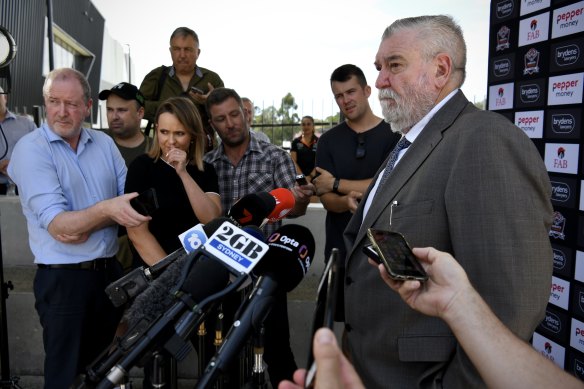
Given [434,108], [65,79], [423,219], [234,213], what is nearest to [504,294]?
[423,219]

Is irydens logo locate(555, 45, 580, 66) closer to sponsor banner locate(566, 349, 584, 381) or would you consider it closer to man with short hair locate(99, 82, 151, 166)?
sponsor banner locate(566, 349, 584, 381)

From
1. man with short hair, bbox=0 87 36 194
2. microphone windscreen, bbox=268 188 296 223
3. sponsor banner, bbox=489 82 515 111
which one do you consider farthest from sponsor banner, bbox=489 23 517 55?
man with short hair, bbox=0 87 36 194

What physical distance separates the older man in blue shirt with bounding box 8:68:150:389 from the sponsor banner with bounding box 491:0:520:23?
3.02m

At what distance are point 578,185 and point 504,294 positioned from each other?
6.75ft

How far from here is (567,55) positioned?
305 cm

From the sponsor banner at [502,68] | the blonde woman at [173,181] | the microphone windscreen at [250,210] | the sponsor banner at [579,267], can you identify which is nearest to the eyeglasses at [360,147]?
the blonde woman at [173,181]

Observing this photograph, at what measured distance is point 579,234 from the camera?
9.79 feet

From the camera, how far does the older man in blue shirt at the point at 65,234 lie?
2428mm

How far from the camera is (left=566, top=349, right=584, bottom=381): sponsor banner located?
2953 millimetres

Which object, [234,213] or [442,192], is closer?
[442,192]

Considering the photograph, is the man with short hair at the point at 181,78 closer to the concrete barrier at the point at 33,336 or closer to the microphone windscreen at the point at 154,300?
the concrete barrier at the point at 33,336

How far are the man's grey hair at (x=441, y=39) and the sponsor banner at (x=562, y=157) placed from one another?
164cm

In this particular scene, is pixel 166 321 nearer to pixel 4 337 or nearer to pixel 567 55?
pixel 4 337

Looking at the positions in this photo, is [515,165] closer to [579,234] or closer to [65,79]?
[579,234]
